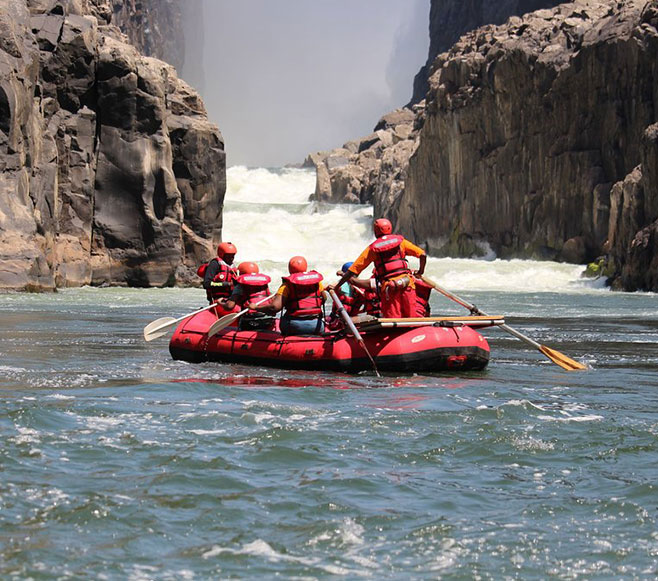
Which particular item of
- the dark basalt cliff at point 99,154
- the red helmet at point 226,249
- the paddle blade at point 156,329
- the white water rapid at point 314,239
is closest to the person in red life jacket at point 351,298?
the red helmet at point 226,249

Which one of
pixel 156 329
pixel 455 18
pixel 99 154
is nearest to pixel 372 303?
pixel 156 329

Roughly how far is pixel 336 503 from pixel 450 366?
6.62 meters

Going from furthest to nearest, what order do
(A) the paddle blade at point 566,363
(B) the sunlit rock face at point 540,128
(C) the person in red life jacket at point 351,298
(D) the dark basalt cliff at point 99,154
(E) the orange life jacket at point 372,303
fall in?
(B) the sunlit rock face at point 540,128
(D) the dark basalt cliff at point 99,154
(C) the person in red life jacket at point 351,298
(E) the orange life jacket at point 372,303
(A) the paddle blade at point 566,363

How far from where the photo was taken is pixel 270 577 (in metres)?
5.05

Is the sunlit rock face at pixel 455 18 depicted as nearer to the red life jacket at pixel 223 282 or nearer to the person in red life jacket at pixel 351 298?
the red life jacket at pixel 223 282

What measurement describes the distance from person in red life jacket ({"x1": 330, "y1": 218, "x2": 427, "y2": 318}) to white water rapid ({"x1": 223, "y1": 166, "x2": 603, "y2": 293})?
1188 inches

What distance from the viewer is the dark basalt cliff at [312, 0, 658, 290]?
50.0 meters

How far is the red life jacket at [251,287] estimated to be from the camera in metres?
14.0

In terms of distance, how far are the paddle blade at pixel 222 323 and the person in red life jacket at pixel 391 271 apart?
4.40ft

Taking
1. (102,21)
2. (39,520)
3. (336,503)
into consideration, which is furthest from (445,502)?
(102,21)

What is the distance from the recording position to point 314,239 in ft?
263

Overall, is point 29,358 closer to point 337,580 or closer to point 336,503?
point 336,503

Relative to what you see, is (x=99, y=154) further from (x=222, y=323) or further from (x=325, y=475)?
(x=325, y=475)

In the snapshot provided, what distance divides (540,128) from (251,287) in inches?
1828
